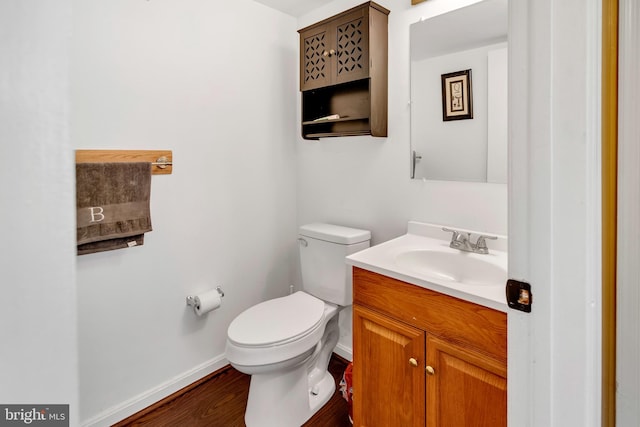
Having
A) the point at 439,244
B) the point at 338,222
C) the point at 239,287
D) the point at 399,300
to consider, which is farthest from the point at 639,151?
the point at 239,287

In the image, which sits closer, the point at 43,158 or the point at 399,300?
the point at 43,158

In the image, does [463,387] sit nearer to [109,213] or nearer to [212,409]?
[212,409]

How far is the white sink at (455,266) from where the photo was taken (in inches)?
51.5

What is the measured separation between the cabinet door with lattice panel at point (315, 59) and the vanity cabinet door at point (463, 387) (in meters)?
1.46

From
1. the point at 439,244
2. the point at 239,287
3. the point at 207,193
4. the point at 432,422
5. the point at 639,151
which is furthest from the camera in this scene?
the point at 239,287

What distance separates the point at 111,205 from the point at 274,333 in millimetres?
925

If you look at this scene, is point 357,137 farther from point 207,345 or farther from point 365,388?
point 207,345

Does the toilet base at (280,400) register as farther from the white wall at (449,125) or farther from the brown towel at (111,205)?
the white wall at (449,125)

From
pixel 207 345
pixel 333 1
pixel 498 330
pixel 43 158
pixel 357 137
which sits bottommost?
pixel 207 345

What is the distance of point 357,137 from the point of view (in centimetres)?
193

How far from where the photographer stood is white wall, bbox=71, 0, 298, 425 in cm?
150

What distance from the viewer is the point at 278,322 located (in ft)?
5.17

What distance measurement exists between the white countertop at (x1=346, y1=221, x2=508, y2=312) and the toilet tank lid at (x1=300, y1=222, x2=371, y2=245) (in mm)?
229

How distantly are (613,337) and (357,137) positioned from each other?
1.50 meters
